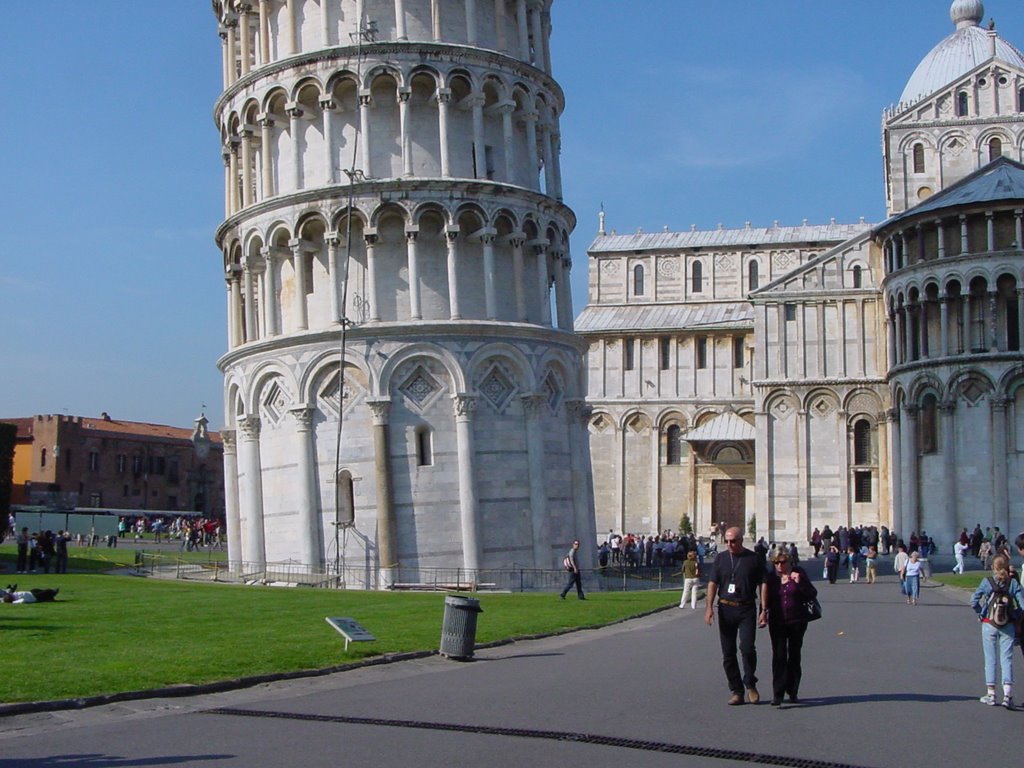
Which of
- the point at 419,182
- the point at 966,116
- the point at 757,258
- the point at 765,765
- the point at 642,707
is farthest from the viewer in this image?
the point at 757,258

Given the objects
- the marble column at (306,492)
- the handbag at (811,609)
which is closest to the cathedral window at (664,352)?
the marble column at (306,492)

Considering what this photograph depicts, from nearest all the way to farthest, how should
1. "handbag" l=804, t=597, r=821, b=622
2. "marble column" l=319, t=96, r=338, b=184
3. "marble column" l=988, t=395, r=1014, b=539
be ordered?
"handbag" l=804, t=597, r=821, b=622
"marble column" l=319, t=96, r=338, b=184
"marble column" l=988, t=395, r=1014, b=539

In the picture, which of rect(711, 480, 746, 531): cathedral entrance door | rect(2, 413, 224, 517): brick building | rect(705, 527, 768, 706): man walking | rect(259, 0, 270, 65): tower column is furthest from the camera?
rect(2, 413, 224, 517): brick building

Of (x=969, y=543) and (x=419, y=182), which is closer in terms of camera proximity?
(x=419, y=182)

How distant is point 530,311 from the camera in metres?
43.6

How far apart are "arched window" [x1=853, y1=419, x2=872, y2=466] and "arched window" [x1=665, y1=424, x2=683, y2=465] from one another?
54.1 feet

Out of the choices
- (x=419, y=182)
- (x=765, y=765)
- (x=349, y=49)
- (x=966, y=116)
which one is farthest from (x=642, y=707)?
(x=966, y=116)

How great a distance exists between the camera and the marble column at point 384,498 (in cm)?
3981

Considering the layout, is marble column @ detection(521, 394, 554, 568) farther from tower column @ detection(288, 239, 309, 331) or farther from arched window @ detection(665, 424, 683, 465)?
arched window @ detection(665, 424, 683, 465)

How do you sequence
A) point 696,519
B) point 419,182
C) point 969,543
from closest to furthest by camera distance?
point 419,182 → point 969,543 → point 696,519

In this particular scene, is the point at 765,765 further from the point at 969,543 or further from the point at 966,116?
the point at 966,116

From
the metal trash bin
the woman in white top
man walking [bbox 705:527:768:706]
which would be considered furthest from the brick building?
man walking [bbox 705:527:768:706]

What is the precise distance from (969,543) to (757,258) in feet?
127

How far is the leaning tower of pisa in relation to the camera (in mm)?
40625
